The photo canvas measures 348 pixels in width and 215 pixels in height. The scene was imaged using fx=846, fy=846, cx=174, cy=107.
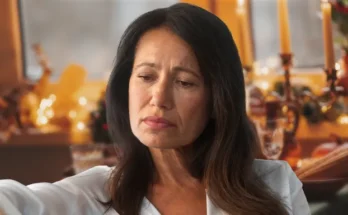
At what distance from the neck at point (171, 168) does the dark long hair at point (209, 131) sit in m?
0.01

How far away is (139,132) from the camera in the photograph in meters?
1.51

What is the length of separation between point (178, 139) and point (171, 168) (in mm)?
103

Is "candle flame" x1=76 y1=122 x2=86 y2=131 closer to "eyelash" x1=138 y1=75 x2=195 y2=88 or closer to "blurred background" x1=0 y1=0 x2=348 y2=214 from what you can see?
"blurred background" x1=0 y1=0 x2=348 y2=214

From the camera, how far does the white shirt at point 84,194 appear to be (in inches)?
55.3

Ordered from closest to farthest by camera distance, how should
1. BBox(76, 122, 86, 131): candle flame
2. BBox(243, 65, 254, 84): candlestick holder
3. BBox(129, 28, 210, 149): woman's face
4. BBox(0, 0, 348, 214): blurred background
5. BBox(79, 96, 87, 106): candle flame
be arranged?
BBox(129, 28, 210, 149): woman's face
BBox(243, 65, 254, 84): candlestick holder
BBox(0, 0, 348, 214): blurred background
BBox(76, 122, 86, 131): candle flame
BBox(79, 96, 87, 106): candle flame

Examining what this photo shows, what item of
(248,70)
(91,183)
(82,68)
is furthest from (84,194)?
(82,68)

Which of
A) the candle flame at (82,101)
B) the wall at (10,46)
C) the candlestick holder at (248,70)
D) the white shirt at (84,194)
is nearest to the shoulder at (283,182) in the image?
the white shirt at (84,194)

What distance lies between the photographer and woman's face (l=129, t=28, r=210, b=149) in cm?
149

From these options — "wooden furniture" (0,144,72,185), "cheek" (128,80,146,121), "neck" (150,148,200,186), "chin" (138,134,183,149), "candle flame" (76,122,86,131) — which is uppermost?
"cheek" (128,80,146,121)

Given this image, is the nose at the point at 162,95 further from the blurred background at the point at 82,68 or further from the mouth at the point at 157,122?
the blurred background at the point at 82,68

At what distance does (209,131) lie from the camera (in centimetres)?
162

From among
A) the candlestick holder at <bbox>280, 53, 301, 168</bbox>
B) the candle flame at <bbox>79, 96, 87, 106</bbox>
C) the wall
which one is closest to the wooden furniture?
the candle flame at <bbox>79, 96, 87, 106</bbox>

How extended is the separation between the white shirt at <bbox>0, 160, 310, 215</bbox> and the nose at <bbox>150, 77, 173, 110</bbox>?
20 centimetres

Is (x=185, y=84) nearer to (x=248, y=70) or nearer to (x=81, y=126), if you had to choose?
(x=248, y=70)
